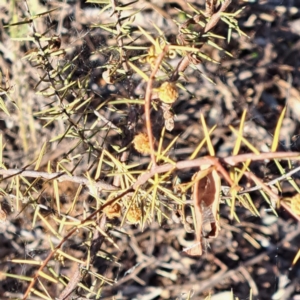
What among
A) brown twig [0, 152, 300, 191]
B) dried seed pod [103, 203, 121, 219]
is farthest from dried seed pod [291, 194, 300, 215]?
dried seed pod [103, 203, 121, 219]

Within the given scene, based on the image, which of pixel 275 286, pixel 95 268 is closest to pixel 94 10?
pixel 95 268

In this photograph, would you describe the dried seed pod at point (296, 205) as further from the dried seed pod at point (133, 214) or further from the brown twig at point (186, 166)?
the dried seed pod at point (133, 214)

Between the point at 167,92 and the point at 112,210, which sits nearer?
the point at 167,92

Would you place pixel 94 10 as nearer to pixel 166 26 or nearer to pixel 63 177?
pixel 166 26

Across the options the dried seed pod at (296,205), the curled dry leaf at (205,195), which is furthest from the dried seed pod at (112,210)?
the dried seed pod at (296,205)

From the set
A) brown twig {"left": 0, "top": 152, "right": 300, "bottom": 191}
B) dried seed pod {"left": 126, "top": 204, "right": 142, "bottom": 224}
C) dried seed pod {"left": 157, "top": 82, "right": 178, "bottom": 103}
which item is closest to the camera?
brown twig {"left": 0, "top": 152, "right": 300, "bottom": 191}

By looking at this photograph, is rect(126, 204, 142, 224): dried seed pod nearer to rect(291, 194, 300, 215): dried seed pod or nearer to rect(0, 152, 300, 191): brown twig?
rect(0, 152, 300, 191): brown twig

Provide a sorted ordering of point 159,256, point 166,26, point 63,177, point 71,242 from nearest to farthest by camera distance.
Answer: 1. point 63,177
2. point 71,242
3. point 166,26
4. point 159,256

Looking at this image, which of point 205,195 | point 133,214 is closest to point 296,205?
point 205,195

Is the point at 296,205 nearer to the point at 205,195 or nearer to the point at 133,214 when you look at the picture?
the point at 205,195

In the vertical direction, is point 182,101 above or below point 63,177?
below

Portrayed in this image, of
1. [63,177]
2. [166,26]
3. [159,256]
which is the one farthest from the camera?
[159,256]
